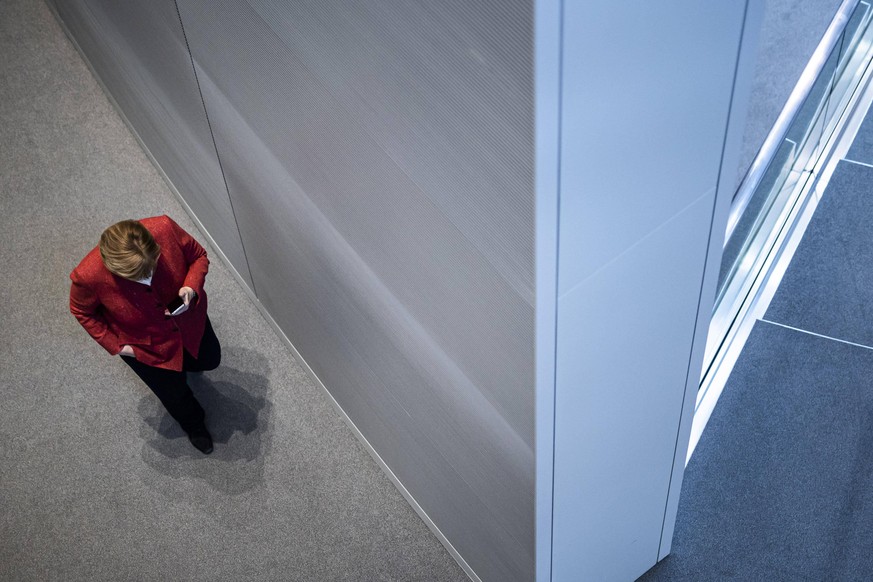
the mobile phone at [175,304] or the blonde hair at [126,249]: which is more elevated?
the blonde hair at [126,249]

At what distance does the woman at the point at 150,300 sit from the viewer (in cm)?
330

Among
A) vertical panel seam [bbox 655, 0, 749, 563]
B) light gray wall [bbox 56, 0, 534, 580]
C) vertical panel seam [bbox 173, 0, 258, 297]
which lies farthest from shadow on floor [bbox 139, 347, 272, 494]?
vertical panel seam [bbox 655, 0, 749, 563]

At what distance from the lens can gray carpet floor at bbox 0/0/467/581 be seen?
4008 millimetres

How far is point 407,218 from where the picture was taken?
8.09 feet

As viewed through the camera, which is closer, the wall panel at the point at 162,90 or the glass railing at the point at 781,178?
the wall panel at the point at 162,90

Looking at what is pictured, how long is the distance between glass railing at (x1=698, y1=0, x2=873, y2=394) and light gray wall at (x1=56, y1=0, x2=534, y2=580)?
1669mm

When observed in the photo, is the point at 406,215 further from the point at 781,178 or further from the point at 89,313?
the point at 781,178

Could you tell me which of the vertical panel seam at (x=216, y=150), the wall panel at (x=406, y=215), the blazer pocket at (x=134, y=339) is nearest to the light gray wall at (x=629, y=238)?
the wall panel at (x=406, y=215)

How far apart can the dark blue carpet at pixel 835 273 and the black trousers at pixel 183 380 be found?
266cm

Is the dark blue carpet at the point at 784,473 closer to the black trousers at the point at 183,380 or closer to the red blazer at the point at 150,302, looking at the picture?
the black trousers at the point at 183,380

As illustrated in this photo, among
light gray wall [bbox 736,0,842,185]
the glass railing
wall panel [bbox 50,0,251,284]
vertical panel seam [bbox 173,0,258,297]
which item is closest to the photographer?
vertical panel seam [bbox 173,0,258,297]

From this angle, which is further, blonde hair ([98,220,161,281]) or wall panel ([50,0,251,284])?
wall panel ([50,0,251,284])

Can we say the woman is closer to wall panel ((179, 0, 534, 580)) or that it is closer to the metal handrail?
wall panel ((179, 0, 534, 580))

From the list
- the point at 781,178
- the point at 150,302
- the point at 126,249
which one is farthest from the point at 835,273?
the point at 126,249
